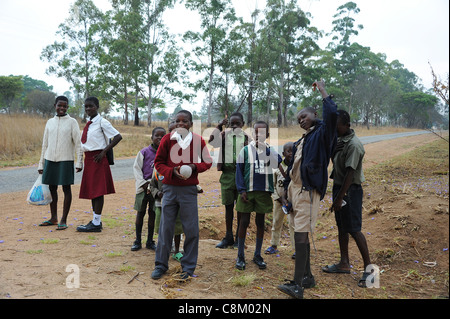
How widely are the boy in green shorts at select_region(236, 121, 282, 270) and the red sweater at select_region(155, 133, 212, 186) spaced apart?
545 mm

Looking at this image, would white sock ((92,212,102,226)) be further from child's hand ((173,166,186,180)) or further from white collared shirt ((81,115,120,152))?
child's hand ((173,166,186,180))

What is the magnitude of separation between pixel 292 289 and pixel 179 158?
5.53 feet

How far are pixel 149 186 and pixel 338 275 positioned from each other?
2413 mm

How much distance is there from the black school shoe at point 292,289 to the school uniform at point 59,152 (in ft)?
11.3

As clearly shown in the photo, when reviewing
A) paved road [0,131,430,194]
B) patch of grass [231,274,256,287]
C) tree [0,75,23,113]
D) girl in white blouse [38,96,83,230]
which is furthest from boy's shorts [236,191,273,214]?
tree [0,75,23,113]

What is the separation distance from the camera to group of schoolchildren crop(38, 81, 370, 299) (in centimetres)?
322

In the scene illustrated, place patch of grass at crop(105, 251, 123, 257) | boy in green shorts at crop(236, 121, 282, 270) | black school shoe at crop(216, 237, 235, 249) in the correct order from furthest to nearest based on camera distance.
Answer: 1. black school shoe at crop(216, 237, 235, 249)
2. patch of grass at crop(105, 251, 123, 257)
3. boy in green shorts at crop(236, 121, 282, 270)

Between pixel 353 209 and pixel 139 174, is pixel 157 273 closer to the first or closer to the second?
pixel 139 174

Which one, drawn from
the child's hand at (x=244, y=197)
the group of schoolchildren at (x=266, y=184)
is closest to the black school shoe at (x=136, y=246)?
the group of schoolchildren at (x=266, y=184)

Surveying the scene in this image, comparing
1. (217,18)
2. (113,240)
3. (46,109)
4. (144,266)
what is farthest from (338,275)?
(46,109)

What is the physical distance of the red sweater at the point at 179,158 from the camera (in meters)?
3.53

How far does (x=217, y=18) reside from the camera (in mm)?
27422
